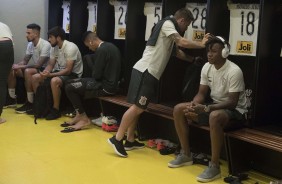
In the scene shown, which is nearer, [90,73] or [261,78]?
[261,78]

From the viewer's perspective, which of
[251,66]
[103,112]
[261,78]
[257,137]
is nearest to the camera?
[257,137]

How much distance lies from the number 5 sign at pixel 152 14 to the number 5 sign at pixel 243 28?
98cm

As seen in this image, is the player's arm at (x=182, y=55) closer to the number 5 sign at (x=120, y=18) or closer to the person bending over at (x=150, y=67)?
the person bending over at (x=150, y=67)

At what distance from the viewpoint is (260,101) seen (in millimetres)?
3559

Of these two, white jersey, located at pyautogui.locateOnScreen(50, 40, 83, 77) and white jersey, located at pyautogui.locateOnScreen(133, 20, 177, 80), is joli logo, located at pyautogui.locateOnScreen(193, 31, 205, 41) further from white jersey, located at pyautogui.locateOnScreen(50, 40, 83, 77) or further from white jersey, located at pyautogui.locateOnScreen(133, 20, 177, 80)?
white jersey, located at pyautogui.locateOnScreen(50, 40, 83, 77)

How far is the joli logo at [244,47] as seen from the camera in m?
3.86

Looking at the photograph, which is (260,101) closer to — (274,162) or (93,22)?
(274,162)

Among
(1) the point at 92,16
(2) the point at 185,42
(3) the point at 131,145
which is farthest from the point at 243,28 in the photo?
(1) the point at 92,16

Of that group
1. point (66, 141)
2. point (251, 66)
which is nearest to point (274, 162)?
point (251, 66)

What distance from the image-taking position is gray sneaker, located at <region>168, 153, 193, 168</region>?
359 centimetres

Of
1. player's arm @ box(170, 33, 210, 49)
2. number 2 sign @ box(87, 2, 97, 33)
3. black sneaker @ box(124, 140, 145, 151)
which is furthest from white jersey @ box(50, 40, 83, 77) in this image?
player's arm @ box(170, 33, 210, 49)

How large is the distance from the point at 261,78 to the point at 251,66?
54cm

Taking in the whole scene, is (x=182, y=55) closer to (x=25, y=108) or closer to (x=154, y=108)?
(x=154, y=108)

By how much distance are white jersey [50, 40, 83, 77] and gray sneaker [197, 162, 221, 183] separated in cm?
268
